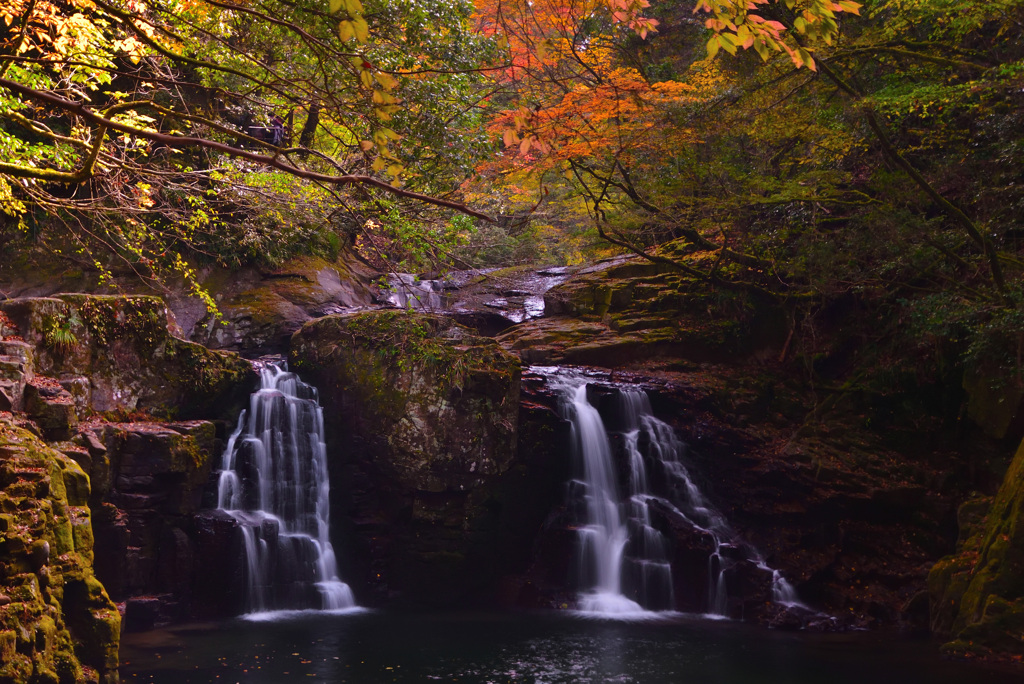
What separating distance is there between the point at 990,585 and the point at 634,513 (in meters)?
4.96

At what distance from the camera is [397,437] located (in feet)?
38.3

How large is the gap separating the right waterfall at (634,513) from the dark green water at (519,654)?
3.46 feet

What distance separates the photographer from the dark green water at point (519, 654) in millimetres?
7633

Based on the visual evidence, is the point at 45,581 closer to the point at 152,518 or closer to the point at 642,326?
the point at 152,518

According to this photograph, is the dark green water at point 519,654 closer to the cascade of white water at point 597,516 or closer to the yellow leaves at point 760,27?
the cascade of white water at point 597,516

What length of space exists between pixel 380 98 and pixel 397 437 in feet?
29.4

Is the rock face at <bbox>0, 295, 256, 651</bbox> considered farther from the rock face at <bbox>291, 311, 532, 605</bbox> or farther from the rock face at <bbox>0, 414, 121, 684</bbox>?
the rock face at <bbox>291, 311, 532, 605</bbox>

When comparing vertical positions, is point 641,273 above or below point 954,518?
above

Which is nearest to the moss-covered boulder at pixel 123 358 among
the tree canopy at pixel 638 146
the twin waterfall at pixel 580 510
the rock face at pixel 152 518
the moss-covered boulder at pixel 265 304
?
the twin waterfall at pixel 580 510

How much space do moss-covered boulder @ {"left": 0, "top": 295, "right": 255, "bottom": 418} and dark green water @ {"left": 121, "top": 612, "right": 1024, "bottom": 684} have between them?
3.40 metres

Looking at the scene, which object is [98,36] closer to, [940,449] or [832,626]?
[832,626]

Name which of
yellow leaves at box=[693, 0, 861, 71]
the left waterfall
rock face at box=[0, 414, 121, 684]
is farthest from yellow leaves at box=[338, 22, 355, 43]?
the left waterfall

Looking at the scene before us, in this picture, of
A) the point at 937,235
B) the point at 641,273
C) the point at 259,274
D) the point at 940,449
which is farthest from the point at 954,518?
the point at 259,274

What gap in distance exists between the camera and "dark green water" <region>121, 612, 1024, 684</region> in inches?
301
